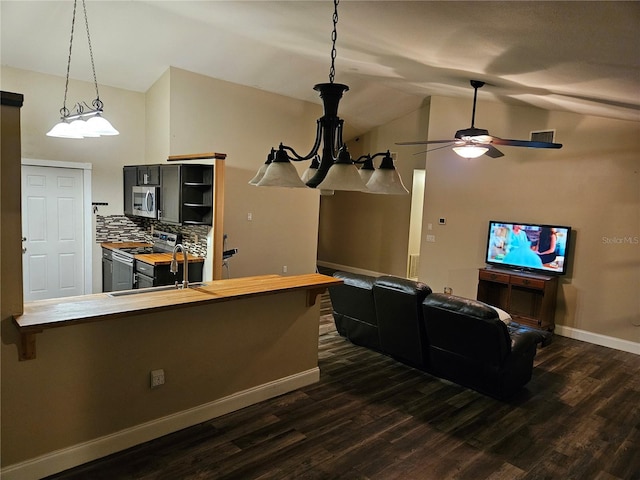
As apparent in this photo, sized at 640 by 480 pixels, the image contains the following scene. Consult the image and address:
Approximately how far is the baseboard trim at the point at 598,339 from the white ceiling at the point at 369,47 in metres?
2.64

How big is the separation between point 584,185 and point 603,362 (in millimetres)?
2176

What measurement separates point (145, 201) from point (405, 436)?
463cm

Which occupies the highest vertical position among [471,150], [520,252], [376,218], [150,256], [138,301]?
[471,150]

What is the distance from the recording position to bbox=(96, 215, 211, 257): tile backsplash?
5660 millimetres

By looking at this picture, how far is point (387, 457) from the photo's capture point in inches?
108

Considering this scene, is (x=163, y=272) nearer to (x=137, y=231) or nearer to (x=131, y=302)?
(x=137, y=231)

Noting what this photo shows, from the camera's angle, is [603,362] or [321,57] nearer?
[603,362]

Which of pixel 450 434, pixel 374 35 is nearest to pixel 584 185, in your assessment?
pixel 374 35

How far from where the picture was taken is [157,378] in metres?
2.79

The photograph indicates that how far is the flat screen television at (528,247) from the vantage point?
534 centimetres

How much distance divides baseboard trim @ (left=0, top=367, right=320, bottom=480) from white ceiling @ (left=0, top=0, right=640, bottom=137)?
3.01m

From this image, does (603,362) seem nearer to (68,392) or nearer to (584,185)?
(584,185)

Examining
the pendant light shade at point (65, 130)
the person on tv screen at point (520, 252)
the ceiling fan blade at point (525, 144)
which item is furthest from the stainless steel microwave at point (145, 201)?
the person on tv screen at point (520, 252)

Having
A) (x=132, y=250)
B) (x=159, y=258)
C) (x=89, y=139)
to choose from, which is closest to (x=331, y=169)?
(x=159, y=258)
